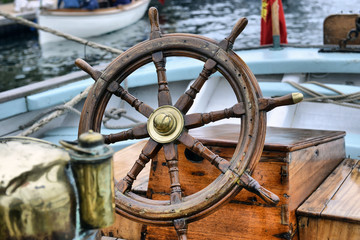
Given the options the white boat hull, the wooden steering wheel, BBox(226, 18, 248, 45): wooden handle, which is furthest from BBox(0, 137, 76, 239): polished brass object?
the white boat hull

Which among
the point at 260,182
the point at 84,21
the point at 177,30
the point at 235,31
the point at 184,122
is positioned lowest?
the point at 177,30

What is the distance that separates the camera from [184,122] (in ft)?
4.68

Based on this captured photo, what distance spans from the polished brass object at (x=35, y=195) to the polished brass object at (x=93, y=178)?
0.8 inches

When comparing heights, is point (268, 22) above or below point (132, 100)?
below

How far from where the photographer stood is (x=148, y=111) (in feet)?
4.91

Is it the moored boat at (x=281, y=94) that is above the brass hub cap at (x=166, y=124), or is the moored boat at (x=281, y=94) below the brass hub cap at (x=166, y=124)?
below

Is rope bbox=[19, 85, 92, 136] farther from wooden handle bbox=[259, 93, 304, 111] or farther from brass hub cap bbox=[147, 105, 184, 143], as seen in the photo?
wooden handle bbox=[259, 93, 304, 111]

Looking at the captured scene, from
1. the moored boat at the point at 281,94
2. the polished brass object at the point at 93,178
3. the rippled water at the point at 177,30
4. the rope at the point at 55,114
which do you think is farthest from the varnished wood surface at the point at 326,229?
the rippled water at the point at 177,30

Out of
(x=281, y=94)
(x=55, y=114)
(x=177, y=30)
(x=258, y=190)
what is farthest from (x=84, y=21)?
(x=258, y=190)

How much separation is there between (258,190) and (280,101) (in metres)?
0.25

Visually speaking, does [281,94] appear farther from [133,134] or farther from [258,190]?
[258,190]

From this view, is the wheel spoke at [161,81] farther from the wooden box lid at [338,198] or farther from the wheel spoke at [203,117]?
the wooden box lid at [338,198]

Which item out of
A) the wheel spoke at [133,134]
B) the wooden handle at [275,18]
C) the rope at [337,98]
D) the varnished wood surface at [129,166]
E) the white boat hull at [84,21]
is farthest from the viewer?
the white boat hull at [84,21]

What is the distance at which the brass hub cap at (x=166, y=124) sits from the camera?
4.59 ft
